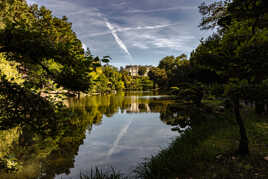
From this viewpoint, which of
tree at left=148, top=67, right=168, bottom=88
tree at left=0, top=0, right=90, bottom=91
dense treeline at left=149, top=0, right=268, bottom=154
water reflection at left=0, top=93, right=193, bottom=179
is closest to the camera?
tree at left=0, top=0, right=90, bottom=91

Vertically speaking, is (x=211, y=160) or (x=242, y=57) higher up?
(x=242, y=57)

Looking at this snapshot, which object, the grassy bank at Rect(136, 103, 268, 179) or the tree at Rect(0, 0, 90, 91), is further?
the grassy bank at Rect(136, 103, 268, 179)

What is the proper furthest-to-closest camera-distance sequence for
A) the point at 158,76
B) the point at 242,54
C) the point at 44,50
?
the point at 158,76 → the point at 242,54 → the point at 44,50

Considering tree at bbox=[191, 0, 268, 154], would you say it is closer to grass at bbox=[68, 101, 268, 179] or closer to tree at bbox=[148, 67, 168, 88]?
grass at bbox=[68, 101, 268, 179]

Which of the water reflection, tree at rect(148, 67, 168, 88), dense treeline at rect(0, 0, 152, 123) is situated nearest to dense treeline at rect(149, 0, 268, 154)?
the water reflection

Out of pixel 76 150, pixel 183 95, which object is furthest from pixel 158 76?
pixel 76 150

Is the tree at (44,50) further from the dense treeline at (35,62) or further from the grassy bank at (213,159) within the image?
the grassy bank at (213,159)

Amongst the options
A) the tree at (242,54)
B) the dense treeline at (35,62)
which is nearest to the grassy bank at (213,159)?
the tree at (242,54)

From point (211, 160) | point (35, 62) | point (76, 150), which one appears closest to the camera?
point (35, 62)

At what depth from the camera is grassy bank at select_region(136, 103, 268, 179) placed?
373 centimetres

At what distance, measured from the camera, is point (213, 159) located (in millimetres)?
4477

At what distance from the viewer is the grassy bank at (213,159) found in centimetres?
373

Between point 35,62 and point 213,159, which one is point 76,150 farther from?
point 35,62

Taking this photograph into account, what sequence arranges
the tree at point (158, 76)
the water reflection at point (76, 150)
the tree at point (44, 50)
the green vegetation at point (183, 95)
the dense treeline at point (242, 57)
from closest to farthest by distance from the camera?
1. the tree at point (44, 50)
2. the green vegetation at point (183, 95)
3. the dense treeline at point (242, 57)
4. the water reflection at point (76, 150)
5. the tree at point (158, 76)
